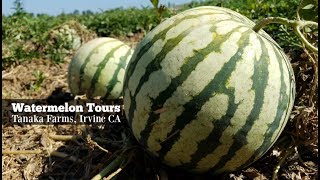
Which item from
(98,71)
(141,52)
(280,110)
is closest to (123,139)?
(141,52)

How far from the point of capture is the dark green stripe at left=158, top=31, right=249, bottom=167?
212 centimetres

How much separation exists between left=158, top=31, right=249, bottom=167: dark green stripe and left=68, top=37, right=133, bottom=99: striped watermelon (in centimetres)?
169

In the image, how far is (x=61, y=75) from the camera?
533 cm

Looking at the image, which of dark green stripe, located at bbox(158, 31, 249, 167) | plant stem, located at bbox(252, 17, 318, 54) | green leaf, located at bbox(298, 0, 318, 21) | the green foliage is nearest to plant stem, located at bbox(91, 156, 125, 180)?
dark green stripe, located at bbox(158, 31, 249, 167)

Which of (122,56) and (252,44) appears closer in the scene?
(252,44)

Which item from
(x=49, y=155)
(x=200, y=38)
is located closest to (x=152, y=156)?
(x=200, y=38)

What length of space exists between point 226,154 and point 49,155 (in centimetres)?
139

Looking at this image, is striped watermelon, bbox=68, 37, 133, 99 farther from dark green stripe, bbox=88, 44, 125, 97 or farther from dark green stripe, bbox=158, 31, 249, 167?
dark green stripe, bbox=158, 31, 249, 167

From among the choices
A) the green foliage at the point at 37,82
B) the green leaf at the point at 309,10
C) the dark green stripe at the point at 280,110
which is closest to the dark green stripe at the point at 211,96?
the dark green stripe at the point at 280,110

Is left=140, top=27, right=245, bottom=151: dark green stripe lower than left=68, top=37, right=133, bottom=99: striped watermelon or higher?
higher

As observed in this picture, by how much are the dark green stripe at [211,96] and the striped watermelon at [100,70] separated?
169 cm

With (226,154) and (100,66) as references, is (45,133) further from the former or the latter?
(226,154)

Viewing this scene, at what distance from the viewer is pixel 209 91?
2.14m

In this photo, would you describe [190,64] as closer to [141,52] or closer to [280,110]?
[141,52]
